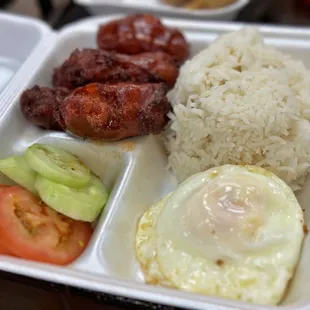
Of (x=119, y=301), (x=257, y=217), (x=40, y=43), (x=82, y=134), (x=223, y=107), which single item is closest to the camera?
(x=119, y=301)

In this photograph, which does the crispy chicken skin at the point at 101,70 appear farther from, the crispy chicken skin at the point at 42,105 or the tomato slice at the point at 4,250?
the tomato slice at the point at 4,250

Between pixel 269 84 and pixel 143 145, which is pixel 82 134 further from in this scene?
pixel 269 84

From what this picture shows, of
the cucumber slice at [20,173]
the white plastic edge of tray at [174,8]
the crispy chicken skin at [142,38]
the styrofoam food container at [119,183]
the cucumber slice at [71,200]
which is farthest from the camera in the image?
the white plastic edge of tray at [174,8]

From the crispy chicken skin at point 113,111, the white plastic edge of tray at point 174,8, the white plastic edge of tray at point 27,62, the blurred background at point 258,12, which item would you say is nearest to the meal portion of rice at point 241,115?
the crispy chicken skin at point 113,111

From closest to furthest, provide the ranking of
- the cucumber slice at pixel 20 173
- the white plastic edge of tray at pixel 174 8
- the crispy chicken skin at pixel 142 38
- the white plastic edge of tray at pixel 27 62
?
the cucumber slice at pixel 20 173 → the white plastic edge of tray at pixel 27 62 → the crispy chicken skin at pixel 142 38 → the white plastic edge of tray at pixel 174 8

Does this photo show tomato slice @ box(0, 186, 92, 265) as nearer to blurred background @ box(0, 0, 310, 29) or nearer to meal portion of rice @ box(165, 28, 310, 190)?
meal portion of rice @ box(165, 28, 310, 190)

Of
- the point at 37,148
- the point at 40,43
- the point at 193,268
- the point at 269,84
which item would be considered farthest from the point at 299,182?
the point at 40,43

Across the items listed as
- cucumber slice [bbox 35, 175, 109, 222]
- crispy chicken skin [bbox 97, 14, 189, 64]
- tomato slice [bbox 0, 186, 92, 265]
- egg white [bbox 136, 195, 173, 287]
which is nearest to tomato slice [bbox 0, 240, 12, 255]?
tomato slice [bbox 0, 186, 92, 265]
